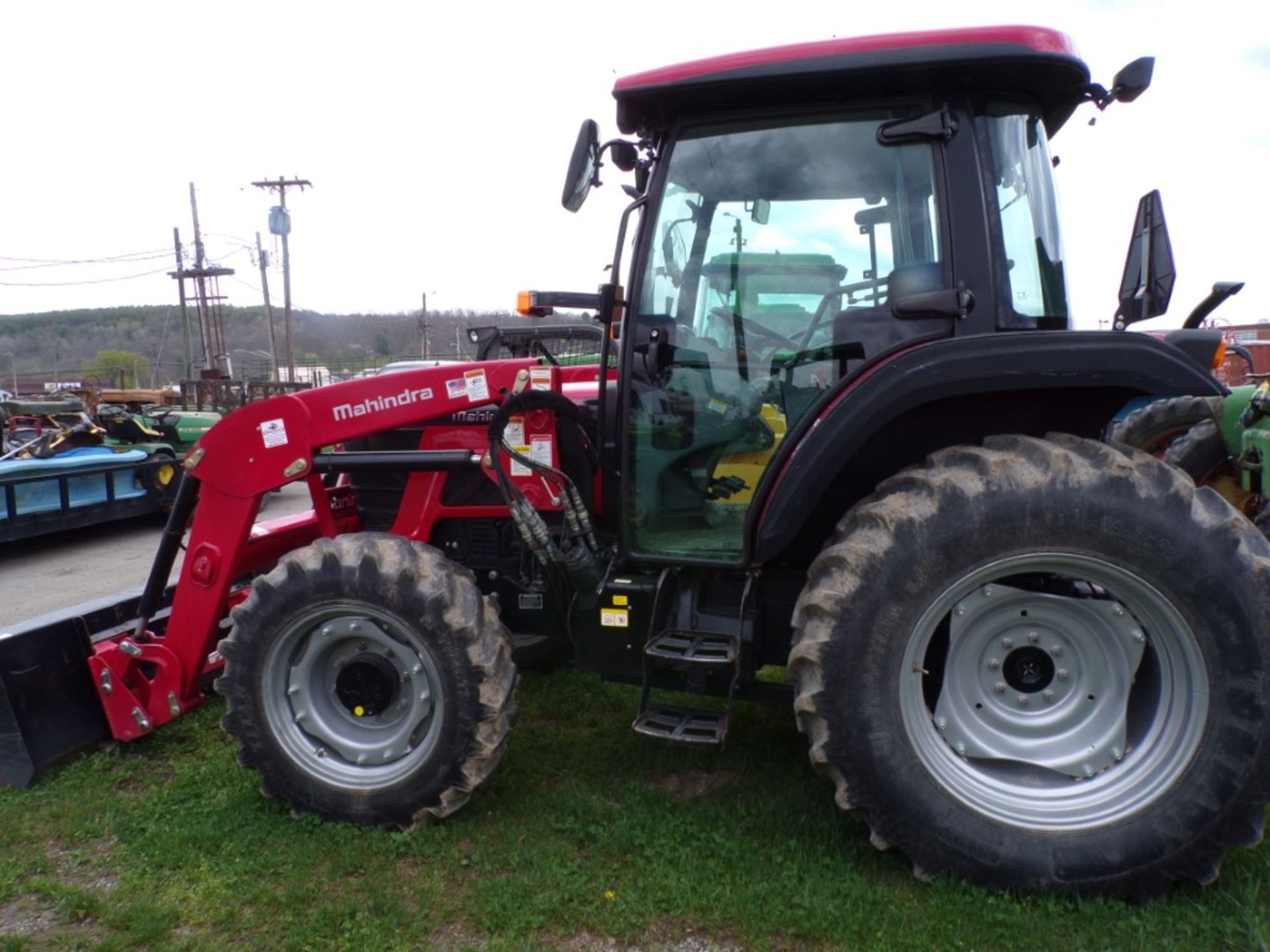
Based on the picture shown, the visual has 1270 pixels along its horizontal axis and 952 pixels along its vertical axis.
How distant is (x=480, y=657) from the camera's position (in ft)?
9.85

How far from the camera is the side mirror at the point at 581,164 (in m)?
2.87

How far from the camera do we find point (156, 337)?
79.9 metres

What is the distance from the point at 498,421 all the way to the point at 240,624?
44.9 inches

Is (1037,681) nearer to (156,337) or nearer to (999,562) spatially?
(999,562)

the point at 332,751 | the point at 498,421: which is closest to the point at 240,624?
the point at 332,751

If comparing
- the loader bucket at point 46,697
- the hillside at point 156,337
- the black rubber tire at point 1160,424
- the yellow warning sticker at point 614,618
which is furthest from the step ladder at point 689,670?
the hillside at point 156,337

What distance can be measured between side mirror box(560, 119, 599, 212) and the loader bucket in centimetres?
263

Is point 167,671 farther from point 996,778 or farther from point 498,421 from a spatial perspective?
point 996,778

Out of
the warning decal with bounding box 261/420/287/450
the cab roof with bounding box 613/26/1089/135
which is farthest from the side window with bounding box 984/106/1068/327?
the warning decal with bounding box 261/420/287/450

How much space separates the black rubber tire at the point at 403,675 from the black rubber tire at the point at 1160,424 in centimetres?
415

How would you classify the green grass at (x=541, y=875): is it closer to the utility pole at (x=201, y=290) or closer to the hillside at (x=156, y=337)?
the utility pole at (x=201, y=290)

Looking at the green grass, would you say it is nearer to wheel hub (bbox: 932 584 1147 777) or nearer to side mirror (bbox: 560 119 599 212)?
wheel hub (bbox: 932 584 1147 777)

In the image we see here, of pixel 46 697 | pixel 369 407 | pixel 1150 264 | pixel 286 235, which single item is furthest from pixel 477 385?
pixel 286 235

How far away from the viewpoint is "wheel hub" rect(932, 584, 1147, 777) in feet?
8.71
